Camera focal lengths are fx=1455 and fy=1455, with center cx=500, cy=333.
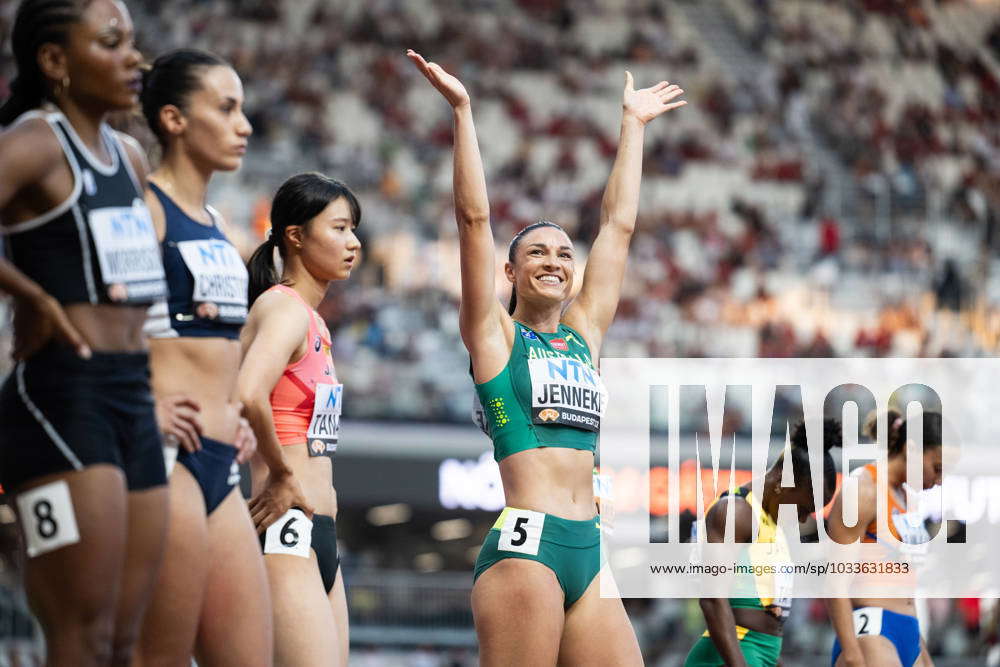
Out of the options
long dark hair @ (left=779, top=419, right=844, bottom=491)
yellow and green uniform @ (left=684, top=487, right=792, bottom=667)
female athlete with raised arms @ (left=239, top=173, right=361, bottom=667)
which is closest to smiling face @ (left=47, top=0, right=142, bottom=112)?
female athlete with raised arms @ (left=239, top=173, right=361, bottom=667)

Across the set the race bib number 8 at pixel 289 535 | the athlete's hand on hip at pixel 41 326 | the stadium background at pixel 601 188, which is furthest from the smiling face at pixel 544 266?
the stadium background at pixel 601 188

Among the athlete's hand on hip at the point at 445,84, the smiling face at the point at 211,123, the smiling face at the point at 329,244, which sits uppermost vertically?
the athlete's hand on hip at the point at 445,84

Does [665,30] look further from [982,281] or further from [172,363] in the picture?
[172,363]

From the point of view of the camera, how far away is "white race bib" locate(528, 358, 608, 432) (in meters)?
5.46

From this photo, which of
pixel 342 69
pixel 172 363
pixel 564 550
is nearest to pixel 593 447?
pixel 564 550

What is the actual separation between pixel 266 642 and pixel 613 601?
160cm

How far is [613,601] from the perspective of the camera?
5.44 meters

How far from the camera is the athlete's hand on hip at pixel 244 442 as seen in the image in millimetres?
4391

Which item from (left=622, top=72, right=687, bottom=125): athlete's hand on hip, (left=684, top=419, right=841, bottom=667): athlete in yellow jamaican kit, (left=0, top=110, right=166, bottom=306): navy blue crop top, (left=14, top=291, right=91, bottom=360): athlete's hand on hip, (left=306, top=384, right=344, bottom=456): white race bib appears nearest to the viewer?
(left=14, top=291, right=91, bottom=360): athlete's hand on hip

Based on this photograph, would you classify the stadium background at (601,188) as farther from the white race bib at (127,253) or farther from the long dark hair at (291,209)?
the white race bib at (127,253)

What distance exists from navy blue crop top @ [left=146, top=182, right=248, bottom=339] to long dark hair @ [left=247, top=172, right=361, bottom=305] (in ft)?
3.84

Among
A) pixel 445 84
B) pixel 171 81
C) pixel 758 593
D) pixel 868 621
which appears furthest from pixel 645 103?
pixel 868 621

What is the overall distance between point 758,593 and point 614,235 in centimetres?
194

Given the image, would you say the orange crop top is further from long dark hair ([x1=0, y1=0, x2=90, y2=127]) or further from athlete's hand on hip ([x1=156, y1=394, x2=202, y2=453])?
long dark hair ([x1=0, y1=0, x2=90, y2=127])
